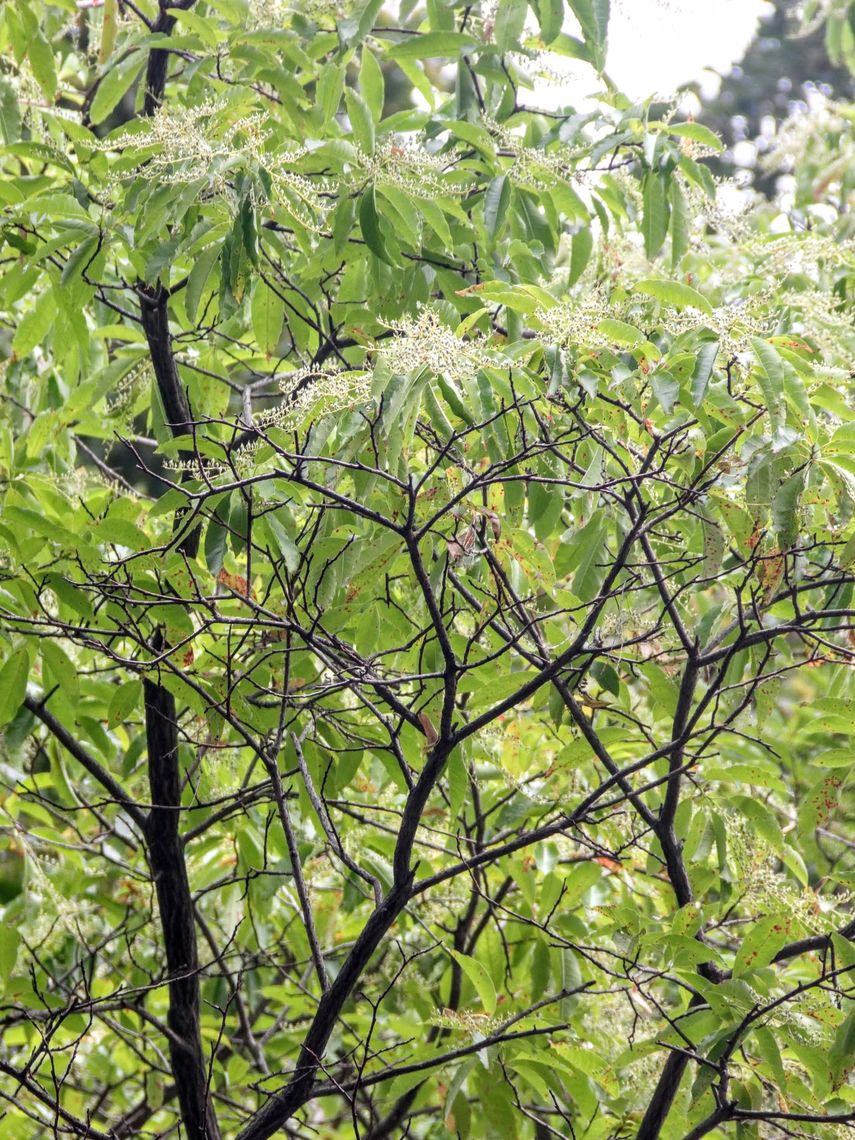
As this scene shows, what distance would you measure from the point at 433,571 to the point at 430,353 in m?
0.31

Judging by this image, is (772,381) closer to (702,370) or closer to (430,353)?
(702,370)

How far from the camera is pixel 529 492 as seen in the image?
1.68 meters

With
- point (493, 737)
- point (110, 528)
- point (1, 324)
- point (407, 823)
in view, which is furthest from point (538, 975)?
point (1, 324)

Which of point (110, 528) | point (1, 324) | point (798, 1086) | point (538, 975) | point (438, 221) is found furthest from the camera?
point (1, 324)

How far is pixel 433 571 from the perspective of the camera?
1481 millimetres

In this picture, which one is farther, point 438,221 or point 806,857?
point 806,857

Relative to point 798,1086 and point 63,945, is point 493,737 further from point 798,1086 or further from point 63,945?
point 63,945

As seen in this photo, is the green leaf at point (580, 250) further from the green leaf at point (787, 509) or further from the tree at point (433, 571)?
the green leaf at point (787, 509)

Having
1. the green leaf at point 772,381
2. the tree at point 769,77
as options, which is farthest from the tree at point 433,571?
the tree at point 769,77

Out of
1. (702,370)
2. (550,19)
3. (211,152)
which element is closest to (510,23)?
(550,19)

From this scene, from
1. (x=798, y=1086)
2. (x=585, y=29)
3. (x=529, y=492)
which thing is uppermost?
(x=585, y=29)

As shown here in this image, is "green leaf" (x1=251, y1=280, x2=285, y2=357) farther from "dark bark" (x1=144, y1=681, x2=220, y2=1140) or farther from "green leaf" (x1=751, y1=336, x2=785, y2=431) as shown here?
"green leaf" (x1=751, y1=336, x2=785, y2=431)

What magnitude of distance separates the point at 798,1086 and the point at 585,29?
1.50m

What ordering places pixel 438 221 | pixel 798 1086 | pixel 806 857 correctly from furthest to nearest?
1. pixel 806 857
2. pixel 438 221
3. pixel 798 1086
